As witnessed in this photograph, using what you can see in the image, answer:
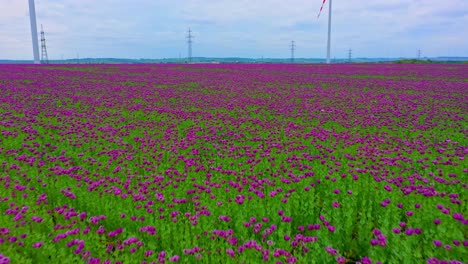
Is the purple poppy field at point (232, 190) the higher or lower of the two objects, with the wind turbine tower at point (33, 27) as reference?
lower

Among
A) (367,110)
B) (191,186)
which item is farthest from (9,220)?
(367,110)

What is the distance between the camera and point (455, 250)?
3.26m

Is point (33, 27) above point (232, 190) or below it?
above

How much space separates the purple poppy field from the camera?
3506mm

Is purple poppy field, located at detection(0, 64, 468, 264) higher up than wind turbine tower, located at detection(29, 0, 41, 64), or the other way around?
wind turbine tower, located at detection(29, 0, 41, 64)

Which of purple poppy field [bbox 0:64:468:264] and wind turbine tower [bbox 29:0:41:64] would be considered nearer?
purple poppy field [bbox 0:64:468:264]

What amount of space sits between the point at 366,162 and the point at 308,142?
6.67ft

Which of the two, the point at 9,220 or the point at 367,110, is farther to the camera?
the point at 367,110

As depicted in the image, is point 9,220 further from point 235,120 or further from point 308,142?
point 235,120

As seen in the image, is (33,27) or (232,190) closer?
(232,190)

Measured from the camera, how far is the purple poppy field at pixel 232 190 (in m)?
3.51

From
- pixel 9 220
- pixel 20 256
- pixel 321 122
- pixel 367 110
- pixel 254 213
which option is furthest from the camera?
pixel 367 110

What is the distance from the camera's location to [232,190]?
5.31 m

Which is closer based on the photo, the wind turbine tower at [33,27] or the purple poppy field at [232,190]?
the purple poppy field at [232,190]
